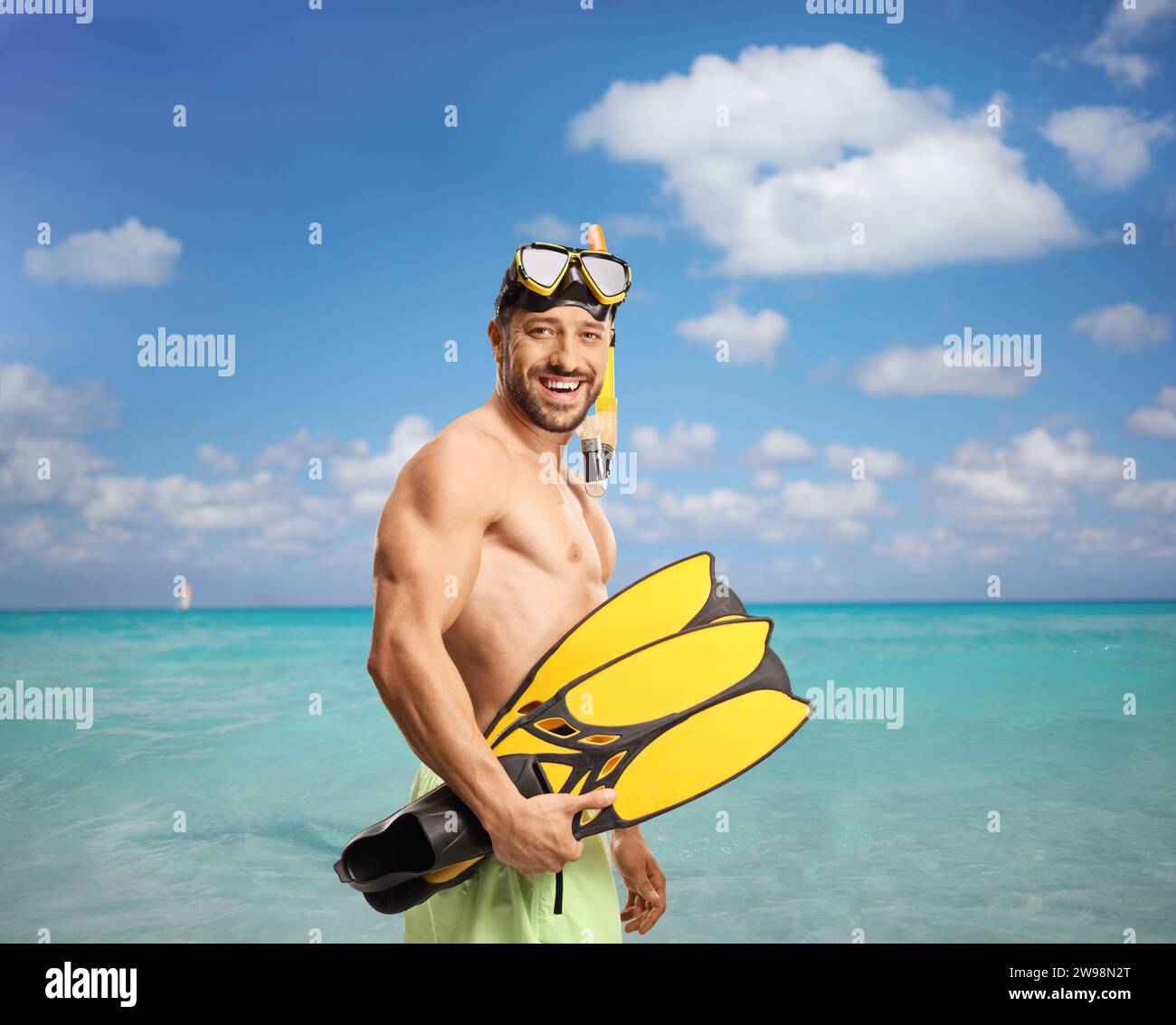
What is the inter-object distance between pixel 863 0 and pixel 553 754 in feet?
10.4

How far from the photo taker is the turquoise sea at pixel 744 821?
534 centimetres

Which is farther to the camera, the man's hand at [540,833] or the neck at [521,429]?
the neck at [521,429]

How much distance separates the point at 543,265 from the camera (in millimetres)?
2020

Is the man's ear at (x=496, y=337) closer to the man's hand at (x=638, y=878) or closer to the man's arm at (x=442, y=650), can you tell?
the man's arm at (x=442, y=650)

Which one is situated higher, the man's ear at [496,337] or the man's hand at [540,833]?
the man's ear at [496,337]

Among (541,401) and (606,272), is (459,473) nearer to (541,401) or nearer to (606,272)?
(541,401)

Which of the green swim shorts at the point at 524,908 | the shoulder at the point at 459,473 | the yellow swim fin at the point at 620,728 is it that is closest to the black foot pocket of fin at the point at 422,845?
the yellow swim fin at the point at 620,728

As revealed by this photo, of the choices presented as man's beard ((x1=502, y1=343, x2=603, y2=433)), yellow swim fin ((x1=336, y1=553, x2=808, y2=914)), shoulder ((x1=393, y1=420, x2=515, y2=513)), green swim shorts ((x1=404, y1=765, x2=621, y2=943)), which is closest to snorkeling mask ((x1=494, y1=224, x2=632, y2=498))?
man's beard ((x1=502, y1=343, x2=603, y2=433))

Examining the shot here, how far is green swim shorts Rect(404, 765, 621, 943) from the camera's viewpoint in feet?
6.17

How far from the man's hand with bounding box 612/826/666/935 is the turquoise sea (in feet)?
9.49

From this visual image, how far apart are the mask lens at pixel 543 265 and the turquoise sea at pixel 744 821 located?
4048mm

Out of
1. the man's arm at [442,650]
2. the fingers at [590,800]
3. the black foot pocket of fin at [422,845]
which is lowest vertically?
the black foot pocket of fin at [422,845]

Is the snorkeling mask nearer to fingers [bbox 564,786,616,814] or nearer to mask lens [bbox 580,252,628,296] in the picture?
mask lens [bbox 580,252,628,296]
